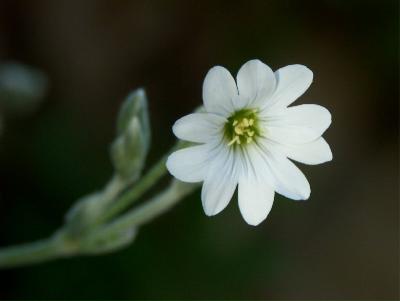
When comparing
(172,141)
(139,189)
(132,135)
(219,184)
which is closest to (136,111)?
(132,135)

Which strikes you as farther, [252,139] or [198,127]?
[252,139]

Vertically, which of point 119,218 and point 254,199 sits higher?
point 119,218

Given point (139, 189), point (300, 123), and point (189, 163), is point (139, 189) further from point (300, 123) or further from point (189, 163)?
point (300, 123)

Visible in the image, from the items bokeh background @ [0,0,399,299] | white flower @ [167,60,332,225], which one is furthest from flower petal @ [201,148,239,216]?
bokeh background @ [0,0,399,299]

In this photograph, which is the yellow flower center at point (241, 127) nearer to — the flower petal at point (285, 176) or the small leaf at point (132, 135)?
the flower petal at point (285, 176)

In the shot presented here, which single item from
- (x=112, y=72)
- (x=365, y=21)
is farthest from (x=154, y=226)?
(x=365, y=21)

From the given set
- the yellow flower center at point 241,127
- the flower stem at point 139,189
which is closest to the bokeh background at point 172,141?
the flower stem at point 139,189
